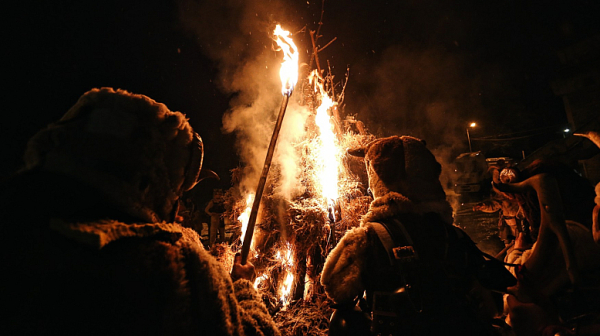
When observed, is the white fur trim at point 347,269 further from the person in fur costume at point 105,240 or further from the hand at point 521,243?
the hand at point 521,243

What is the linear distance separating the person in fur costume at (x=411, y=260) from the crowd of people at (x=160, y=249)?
11 mm

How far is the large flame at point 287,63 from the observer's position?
332 cm

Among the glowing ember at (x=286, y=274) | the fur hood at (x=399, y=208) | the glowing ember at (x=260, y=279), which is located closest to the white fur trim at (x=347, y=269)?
the fur hood at (x=399, y=208)

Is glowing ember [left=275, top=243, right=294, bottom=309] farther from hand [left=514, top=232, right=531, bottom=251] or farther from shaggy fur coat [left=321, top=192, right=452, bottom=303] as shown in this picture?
hand [left=514, top=232, right=531, bottom=251]

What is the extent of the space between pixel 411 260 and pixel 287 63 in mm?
2863

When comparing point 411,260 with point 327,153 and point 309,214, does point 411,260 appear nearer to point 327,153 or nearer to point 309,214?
point 309,214

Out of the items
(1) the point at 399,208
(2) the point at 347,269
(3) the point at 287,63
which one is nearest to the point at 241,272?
(2) the point at 347,269

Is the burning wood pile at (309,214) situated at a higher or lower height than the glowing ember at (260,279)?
higher

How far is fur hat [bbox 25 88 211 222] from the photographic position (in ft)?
4.21

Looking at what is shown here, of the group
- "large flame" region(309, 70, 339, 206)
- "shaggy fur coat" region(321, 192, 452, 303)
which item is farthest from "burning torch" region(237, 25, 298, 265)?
"large flame" region(309, 70, 339, 206)

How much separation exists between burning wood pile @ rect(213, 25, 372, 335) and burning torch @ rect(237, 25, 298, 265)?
238 cm

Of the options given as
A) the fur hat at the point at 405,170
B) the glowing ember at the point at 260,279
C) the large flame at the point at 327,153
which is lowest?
the glowing ember at the point at 260,279

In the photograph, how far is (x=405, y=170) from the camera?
3.01m

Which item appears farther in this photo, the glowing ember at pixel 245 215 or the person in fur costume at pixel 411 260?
the glowing ember at pixel 245 215
